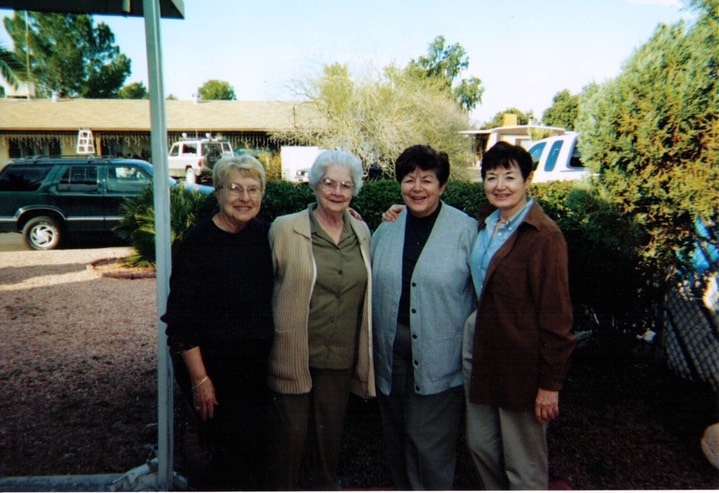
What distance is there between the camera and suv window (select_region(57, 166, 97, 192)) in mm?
11086

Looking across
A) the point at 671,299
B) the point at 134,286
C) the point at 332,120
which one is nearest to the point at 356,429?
the point at 671,299

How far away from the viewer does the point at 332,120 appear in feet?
68.5

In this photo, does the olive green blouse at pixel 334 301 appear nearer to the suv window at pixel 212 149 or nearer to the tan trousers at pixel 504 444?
the tan trousers at pixel 504 444

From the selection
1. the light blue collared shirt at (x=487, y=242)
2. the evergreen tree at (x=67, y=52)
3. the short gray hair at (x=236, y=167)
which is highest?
the evergreen tree at (x=67, y=52)

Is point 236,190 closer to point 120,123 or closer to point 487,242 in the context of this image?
point 487,242

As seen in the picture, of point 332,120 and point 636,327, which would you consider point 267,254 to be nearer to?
point 636,327

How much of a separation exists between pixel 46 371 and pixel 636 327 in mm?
4953

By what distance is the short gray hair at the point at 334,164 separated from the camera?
95.9 inches

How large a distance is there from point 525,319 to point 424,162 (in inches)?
33.7

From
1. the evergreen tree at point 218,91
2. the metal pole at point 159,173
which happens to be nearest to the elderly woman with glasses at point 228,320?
the metal pole at point 159,173

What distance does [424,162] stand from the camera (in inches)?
97.0

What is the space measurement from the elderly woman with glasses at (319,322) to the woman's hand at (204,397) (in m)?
0.28

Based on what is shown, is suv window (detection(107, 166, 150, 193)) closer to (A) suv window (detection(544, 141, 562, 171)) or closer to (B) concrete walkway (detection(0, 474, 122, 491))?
(A) suv window (detection(544, 141, 562, 171))

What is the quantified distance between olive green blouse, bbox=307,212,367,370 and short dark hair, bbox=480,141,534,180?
0.77m
